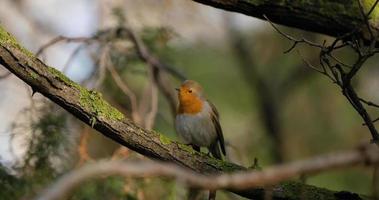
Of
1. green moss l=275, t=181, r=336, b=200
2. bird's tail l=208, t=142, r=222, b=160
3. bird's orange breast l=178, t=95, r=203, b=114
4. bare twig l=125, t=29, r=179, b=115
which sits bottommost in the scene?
green moss l=275, t=181, r=336, b=200

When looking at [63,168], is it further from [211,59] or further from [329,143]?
[211,59]

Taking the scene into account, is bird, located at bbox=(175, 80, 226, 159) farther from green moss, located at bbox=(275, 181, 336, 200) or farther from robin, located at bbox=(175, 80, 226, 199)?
green moss, located at bbox=(275, 181, 336, 200)

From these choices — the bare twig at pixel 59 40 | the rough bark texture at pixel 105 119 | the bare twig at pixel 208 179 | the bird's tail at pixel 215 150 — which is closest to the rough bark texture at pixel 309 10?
the rough bark texture at pixel 105 119

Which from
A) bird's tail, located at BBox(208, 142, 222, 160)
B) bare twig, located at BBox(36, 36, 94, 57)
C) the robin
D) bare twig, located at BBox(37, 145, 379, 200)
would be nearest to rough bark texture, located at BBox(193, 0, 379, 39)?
bare twig, located at BBox(36, 36, 94, 57)

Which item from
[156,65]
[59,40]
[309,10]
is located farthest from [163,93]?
[309,10]

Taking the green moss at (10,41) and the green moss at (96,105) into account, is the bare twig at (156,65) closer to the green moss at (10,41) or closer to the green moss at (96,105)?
the green moss at (96,105)

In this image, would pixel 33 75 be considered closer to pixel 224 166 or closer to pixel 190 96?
pixel 224 166

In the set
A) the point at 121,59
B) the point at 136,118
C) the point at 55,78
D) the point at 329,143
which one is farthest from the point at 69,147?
the point at 329,143

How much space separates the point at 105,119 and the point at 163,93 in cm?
291

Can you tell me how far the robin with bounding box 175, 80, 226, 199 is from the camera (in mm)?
5246

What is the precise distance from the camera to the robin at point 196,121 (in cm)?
525

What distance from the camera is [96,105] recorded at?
3309mm

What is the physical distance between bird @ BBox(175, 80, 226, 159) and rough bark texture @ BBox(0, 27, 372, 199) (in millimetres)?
1790

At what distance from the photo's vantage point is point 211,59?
10.9 metres
